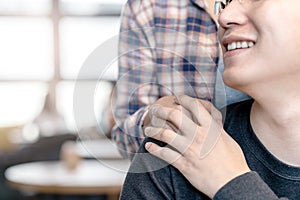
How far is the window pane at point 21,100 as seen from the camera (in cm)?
618

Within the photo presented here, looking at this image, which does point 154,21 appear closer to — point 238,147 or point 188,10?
point 188,10

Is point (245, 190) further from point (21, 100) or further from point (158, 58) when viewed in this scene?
point (21, 100)

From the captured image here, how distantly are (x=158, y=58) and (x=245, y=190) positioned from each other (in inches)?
16.9

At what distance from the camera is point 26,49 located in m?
6.41

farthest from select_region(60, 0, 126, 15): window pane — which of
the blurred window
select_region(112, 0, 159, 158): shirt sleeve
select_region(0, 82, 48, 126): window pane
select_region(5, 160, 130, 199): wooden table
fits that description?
select_region(112, 0, 159, 158): shirt sleeve

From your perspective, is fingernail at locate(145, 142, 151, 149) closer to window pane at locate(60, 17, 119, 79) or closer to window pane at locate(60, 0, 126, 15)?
window pane at locate(60, 17, 119, 79)

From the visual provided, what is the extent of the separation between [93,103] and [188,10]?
60 cm

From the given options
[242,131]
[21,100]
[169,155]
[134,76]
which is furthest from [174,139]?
[21,100]

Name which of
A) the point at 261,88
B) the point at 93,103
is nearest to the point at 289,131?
the point at 261,88

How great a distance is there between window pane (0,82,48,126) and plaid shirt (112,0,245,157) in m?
4.70

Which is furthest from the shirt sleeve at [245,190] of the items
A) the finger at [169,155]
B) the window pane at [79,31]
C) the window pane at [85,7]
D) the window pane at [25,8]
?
the window pane at [25,8]

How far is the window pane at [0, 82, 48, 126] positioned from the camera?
618 centimetres

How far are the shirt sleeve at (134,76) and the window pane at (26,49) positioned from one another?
4957 mm

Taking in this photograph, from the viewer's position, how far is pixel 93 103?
1.02 m
